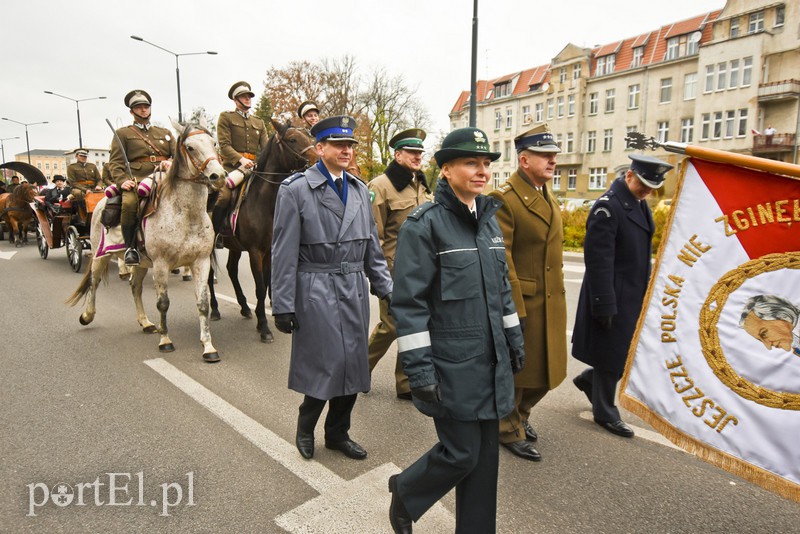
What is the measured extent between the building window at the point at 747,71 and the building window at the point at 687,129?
14.1 ft

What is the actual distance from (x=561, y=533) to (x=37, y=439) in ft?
11.6

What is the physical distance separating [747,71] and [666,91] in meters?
6.10

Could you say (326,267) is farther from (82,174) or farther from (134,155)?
(82,174)

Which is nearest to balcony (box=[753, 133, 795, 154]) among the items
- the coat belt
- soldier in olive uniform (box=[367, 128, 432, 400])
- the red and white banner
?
soldier in olive uniform (box=[367, 128, 432, 400])

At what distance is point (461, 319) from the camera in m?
2.44

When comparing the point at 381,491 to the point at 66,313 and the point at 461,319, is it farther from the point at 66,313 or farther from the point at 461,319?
the point at 66,313

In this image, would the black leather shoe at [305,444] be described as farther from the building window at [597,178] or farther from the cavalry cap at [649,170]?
the building window at [597,178]

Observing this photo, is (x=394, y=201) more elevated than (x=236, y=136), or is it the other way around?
(x=236, y=136)

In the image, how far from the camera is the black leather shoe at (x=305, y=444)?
11.5 feet

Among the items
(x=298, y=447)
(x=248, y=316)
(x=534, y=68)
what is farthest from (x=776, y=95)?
(x=298, y=447)

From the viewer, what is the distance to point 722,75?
3881 cm

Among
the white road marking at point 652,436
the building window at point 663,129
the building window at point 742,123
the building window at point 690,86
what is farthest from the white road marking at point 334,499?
the building window at point 690,86

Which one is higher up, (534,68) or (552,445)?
(534,68)

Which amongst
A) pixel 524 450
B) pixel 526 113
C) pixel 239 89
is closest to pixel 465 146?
pixel 524 450
